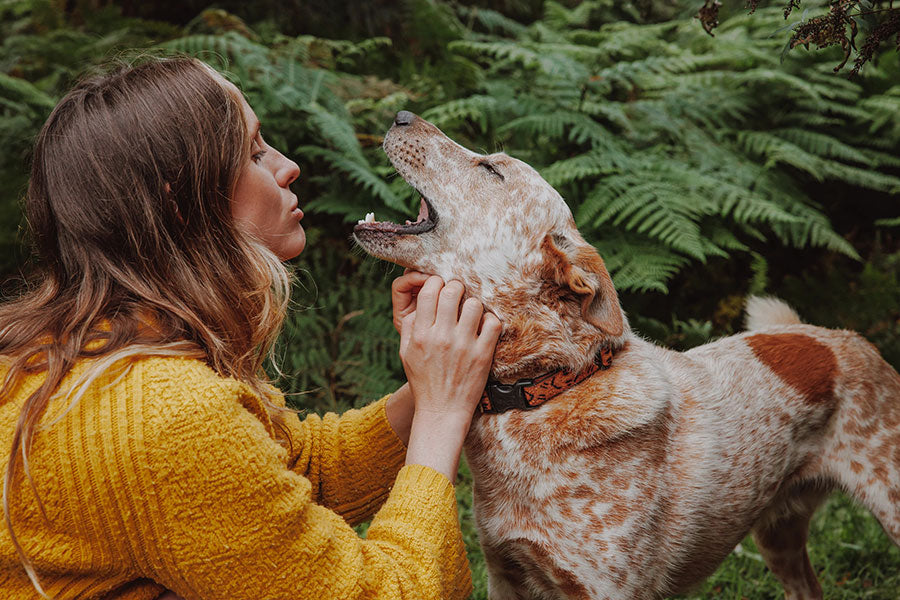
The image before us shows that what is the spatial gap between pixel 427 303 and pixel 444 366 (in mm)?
227

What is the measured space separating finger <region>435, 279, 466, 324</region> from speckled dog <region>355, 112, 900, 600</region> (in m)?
0.18

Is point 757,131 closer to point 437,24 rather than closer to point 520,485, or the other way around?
point 437,24

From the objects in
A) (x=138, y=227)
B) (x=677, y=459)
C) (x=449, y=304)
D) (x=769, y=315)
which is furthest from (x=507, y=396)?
(x=769, y=315)

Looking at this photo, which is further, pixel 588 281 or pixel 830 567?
pixel 830 567

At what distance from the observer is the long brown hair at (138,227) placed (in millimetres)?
1914

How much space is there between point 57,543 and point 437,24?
17.8 feet

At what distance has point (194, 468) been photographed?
1706 millimetres

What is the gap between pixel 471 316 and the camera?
7.81 feet

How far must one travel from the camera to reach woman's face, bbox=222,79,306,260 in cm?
222

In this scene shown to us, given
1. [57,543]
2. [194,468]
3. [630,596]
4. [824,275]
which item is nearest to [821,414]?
[630,596]

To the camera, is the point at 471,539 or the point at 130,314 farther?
the point at 471,539

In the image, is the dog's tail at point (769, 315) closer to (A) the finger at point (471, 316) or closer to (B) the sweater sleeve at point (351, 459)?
(A) the finger at point (471, 316)

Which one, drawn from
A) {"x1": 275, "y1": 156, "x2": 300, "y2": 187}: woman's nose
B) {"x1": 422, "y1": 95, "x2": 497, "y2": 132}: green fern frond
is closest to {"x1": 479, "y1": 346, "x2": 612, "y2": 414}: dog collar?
{"x1": 275, "y1": 156, "x2": 300, "y2": 187}: woman's nose

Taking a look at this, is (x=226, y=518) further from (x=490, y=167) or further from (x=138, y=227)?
(x=490, y=167)
